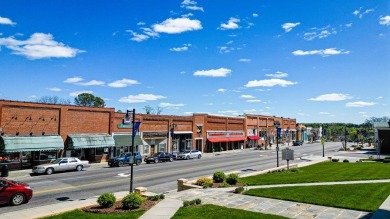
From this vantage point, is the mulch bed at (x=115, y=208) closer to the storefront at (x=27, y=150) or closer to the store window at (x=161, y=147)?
the storefront at (x=27, y=150)

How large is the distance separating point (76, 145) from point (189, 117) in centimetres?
2621

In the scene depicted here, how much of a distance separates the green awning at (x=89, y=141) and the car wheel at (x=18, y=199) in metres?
21.4

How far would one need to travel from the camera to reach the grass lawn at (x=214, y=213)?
545 inches

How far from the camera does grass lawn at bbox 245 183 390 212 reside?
627 inches

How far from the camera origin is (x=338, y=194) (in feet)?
60.0

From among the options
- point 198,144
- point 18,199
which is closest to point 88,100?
point 198,144

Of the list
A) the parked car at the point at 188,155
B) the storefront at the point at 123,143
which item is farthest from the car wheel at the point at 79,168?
the parked car at the point at 188,155

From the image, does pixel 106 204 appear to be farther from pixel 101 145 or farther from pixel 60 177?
pixel 101 145

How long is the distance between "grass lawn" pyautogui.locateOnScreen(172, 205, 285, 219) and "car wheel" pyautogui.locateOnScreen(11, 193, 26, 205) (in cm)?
1012

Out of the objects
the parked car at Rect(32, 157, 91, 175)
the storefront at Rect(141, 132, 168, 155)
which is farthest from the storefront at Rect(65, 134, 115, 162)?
the storefront at Rect(141, 132, 168, 155)

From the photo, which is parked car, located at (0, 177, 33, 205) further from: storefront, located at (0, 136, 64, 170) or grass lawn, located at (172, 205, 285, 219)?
storefront, located at (0, 136, 64, 170)

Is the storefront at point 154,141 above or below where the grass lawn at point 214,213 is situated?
above

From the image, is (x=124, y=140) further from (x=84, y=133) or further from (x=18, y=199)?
(x=18, y=199)

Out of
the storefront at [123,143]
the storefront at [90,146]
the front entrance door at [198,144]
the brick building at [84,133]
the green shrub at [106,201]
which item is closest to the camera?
the green shrub at [106,201]
